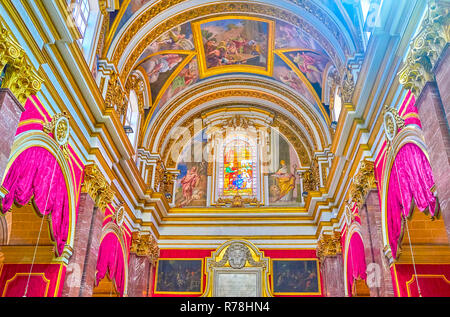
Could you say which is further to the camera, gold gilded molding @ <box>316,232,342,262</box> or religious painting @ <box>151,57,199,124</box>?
religious painting @ <box>151,57,199,124</box>

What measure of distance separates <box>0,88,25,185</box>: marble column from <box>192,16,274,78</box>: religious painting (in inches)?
345

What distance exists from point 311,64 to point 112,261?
963cm

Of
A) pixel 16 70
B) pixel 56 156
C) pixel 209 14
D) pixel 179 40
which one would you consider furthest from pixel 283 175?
pixel 16 70

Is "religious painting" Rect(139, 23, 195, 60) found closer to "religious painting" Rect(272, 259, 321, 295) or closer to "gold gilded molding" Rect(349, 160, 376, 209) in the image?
"gold gilded molding" Rect(349, 160, 376, 209)

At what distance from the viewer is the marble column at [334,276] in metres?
14.2

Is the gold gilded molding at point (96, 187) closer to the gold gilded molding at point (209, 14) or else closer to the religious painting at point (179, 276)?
the gold gilded molding at point (209, 14)

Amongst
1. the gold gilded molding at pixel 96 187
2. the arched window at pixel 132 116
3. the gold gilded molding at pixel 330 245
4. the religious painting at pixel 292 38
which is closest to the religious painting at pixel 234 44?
the religious painting at pixel 292 38

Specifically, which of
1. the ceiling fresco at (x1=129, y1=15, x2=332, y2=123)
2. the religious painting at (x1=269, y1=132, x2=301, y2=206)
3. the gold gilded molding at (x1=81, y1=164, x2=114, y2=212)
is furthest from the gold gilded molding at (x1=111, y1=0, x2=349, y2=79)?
the religious painting at (x1=269, y1=132, x2=301, y2=206)

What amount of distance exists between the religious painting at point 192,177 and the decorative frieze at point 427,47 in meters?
11.8

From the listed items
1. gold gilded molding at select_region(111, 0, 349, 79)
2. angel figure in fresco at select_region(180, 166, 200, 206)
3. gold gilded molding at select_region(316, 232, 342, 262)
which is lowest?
gold gilded molding at select_region(316, 232, 342, 262)

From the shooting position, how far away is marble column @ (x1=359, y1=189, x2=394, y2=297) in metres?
9.44

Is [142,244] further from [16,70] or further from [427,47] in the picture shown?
[427,47]
